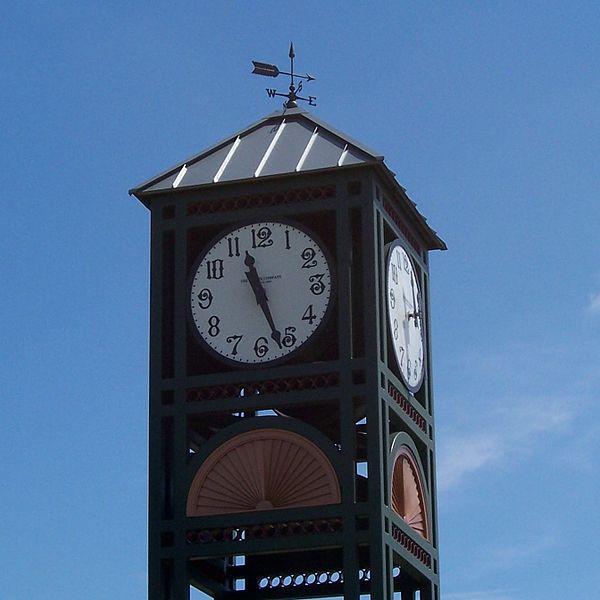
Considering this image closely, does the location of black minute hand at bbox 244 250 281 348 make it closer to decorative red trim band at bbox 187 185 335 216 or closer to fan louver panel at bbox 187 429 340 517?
decorative red trim band at bbox 187 185 335 216

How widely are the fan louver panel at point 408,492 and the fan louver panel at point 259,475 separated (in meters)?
1.84

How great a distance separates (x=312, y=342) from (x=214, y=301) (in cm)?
221

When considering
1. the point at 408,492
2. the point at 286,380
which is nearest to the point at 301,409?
the point at 286,380

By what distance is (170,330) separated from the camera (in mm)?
50750

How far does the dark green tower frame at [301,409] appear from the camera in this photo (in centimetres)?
4853

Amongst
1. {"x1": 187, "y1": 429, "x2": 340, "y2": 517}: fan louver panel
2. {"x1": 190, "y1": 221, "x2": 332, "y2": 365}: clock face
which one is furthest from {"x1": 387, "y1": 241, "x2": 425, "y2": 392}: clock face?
{"x1": 187, "y1": 429, "x2": 340, "y2": 517}: fan louver panel

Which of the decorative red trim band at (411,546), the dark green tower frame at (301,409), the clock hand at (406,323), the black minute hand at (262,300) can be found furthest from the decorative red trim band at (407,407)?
the decorative red trim band at (411,546)

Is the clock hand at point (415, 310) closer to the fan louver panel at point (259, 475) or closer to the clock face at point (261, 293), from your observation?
the clock face at point (261, 293)

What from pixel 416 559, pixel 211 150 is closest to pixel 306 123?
pixel 211 150

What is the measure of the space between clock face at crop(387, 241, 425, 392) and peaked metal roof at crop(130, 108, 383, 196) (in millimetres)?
2256

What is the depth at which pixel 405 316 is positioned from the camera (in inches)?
2034

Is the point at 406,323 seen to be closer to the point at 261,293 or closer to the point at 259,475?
the point at 261,293

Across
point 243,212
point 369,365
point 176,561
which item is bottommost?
point 176,561

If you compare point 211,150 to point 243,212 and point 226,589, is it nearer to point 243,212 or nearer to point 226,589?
point 243,212
